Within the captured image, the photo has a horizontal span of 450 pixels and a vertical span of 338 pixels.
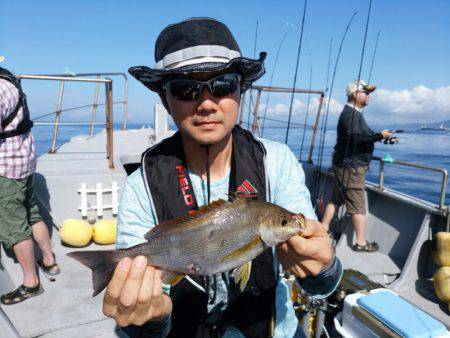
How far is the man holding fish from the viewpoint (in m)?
1.94

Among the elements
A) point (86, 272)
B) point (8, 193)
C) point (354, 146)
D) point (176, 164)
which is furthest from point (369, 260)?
point (8, 193)

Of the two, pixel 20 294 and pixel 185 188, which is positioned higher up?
pixel 185 188

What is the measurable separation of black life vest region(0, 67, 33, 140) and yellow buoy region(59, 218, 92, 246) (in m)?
1.96

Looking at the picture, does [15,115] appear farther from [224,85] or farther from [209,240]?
[209,240]

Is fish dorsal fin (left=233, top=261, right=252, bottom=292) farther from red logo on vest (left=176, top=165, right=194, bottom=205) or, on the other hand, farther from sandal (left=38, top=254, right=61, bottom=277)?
sandal (left=38, top=254, right=61, bottom=277)

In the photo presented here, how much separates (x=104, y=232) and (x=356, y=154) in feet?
16.4

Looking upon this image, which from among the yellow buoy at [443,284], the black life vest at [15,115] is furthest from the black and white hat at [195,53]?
the yellow buoy at [443,284]

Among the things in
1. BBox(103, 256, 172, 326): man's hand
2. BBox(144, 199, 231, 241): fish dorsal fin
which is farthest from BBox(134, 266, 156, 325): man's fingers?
BBox(144, 199, 231, 241): fish dorsal fin

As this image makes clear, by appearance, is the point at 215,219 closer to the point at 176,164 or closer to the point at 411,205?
the point at 176,164

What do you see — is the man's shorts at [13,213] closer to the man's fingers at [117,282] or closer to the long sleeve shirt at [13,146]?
the long sleeve shirt at [13,146]

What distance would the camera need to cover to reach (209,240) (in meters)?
2.06

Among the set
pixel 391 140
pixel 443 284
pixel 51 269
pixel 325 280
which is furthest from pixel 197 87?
pixel 391 140

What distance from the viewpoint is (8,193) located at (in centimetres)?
431

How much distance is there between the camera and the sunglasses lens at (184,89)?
203 cm
